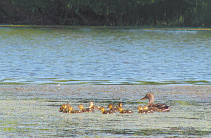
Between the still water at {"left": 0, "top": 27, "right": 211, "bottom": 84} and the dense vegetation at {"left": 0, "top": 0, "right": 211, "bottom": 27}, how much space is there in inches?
382

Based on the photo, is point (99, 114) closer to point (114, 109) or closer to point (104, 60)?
point (114, 109)

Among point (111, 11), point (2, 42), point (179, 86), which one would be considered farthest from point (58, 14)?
point (179, 86)

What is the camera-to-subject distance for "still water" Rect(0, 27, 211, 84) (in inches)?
542

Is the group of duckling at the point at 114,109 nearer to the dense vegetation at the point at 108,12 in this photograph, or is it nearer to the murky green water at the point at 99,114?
the murky green water at the point at 99,114

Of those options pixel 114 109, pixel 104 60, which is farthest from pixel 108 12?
pixel 114 109

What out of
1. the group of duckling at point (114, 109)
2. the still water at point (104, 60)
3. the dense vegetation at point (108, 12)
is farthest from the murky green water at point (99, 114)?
the dense vegetation at point (108, 12)

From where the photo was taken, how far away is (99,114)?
825cm

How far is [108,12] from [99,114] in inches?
1216

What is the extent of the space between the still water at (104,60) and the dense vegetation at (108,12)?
9696mm

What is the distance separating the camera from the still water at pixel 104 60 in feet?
45.1

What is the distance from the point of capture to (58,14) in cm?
4138

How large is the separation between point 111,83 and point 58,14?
2916cm

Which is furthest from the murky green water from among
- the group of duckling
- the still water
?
the still water

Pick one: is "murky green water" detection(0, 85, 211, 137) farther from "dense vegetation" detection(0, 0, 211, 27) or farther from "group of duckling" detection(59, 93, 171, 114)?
"dense vegetation" detection(0, 0, 211, 27)
